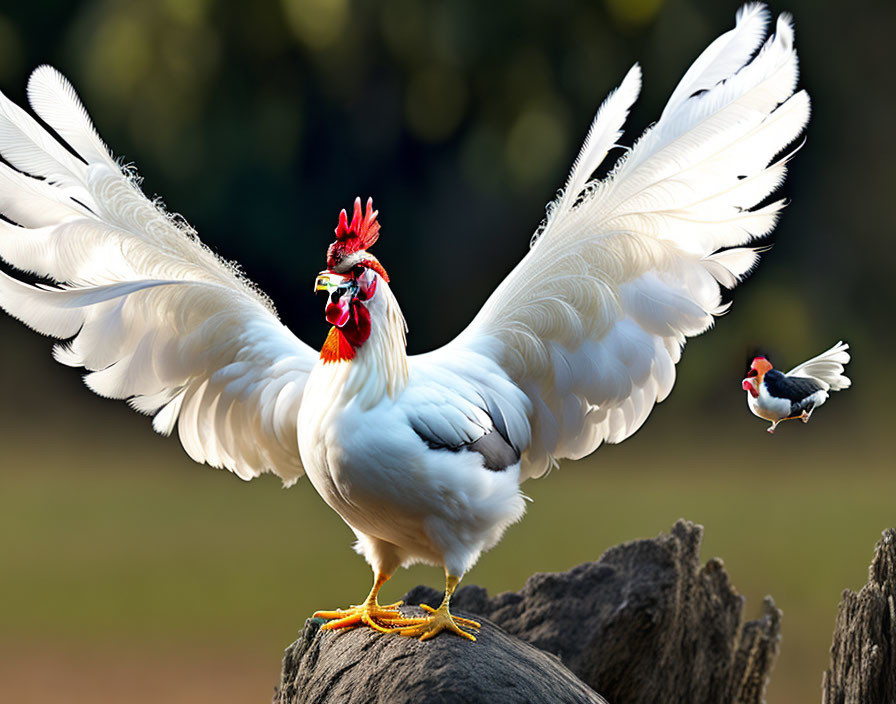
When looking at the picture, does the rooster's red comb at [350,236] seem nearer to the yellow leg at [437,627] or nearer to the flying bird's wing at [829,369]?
the yellow leg at [437,627]

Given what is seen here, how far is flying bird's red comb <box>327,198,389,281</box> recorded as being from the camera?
178 cm

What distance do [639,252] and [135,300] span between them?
47.0 inches

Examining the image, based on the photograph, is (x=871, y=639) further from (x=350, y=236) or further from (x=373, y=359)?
(x=350, y=236)

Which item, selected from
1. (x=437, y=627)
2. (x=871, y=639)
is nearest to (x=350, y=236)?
(x=437, y=627)

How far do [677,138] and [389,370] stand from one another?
84cm

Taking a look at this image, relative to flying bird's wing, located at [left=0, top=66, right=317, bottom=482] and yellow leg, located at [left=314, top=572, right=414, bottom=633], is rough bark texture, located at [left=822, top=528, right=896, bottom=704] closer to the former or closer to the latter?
yellow leg, located at [left=314, top=572, right=414, bottom=633]

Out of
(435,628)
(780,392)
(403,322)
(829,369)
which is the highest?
(829,369)

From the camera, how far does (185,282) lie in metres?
2.01

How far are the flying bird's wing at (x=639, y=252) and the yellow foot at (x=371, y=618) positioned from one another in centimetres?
49

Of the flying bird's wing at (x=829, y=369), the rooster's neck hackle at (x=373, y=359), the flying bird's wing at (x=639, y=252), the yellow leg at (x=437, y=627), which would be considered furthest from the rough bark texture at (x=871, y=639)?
the rooster's neck hackle at (x=373, y=359)

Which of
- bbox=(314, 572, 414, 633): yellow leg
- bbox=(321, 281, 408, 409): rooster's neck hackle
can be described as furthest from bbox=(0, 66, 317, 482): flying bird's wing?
bbox=(314, 572, 414, 633): yellow leg

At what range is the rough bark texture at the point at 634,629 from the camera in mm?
2311

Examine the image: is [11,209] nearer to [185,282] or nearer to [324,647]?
[185,282]

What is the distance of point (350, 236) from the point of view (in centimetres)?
180
